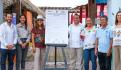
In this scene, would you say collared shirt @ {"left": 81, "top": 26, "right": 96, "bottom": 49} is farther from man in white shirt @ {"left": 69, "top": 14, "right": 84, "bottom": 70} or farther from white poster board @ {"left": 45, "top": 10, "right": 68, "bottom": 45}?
white poster board @ {"left": 45, "top": 10, "right": 68, "bottom": 45}

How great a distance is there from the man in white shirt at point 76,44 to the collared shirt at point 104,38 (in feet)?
3.17

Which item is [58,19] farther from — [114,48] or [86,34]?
[114,48]

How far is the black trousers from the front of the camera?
1318 centimetres

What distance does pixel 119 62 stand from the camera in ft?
41.7

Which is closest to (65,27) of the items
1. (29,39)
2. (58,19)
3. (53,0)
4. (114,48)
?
(58,19)

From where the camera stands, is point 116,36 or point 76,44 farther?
point 76,44

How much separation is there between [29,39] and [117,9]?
10.8 feet

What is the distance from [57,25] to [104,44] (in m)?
2.01

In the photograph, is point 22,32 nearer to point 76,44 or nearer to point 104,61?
point 76,44

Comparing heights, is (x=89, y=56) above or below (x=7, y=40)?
below

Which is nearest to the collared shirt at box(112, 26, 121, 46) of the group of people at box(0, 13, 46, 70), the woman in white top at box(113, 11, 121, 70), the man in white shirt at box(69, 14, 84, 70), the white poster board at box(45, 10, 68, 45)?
the woman in white top at box(113, 11, 121, 70)

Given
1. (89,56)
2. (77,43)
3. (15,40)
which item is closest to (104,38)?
(89,56)

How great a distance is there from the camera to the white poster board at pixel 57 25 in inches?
568

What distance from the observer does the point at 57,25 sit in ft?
47.5
